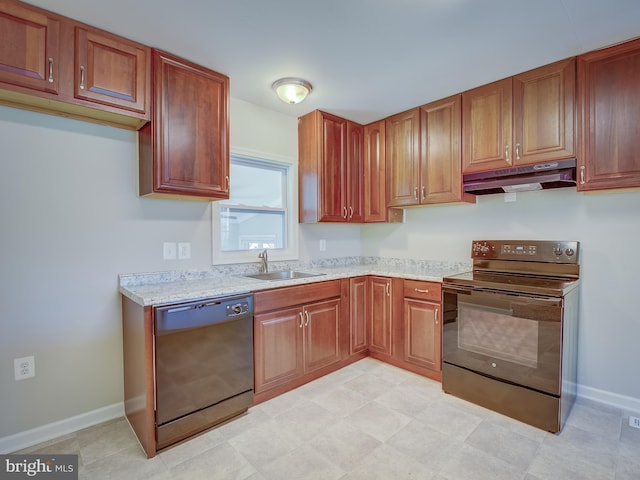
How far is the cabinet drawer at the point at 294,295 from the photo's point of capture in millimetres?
2336

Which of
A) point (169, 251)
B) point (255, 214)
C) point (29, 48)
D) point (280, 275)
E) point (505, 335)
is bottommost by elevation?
point (505, 335)

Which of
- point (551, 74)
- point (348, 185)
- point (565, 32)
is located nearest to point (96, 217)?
point (348, 185)

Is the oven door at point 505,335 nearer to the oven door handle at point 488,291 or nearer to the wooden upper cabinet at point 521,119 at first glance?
the oven door handle at point 488,291

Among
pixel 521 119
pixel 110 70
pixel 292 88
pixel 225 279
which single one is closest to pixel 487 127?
pixel 521 119

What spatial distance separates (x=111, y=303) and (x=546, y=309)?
9.37 feet

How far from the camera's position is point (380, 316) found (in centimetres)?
310

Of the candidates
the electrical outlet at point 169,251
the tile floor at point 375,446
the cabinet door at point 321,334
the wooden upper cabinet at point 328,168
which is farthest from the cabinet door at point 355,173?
the tile floor at point 375,446

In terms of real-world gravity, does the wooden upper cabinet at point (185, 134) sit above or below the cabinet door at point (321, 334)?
above

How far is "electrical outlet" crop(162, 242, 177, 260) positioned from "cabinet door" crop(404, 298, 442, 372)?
197cm

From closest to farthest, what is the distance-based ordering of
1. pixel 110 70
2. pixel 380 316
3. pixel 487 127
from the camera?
pixel 110 70 < pixel 487 127 < pixel 380 316

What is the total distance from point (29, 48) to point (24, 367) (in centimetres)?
178

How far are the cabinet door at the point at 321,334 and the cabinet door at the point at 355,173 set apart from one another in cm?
102

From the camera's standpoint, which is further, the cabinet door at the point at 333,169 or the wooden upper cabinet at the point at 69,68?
the cabinet door at the point at 333,169

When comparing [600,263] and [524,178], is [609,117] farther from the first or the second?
[600,263]
